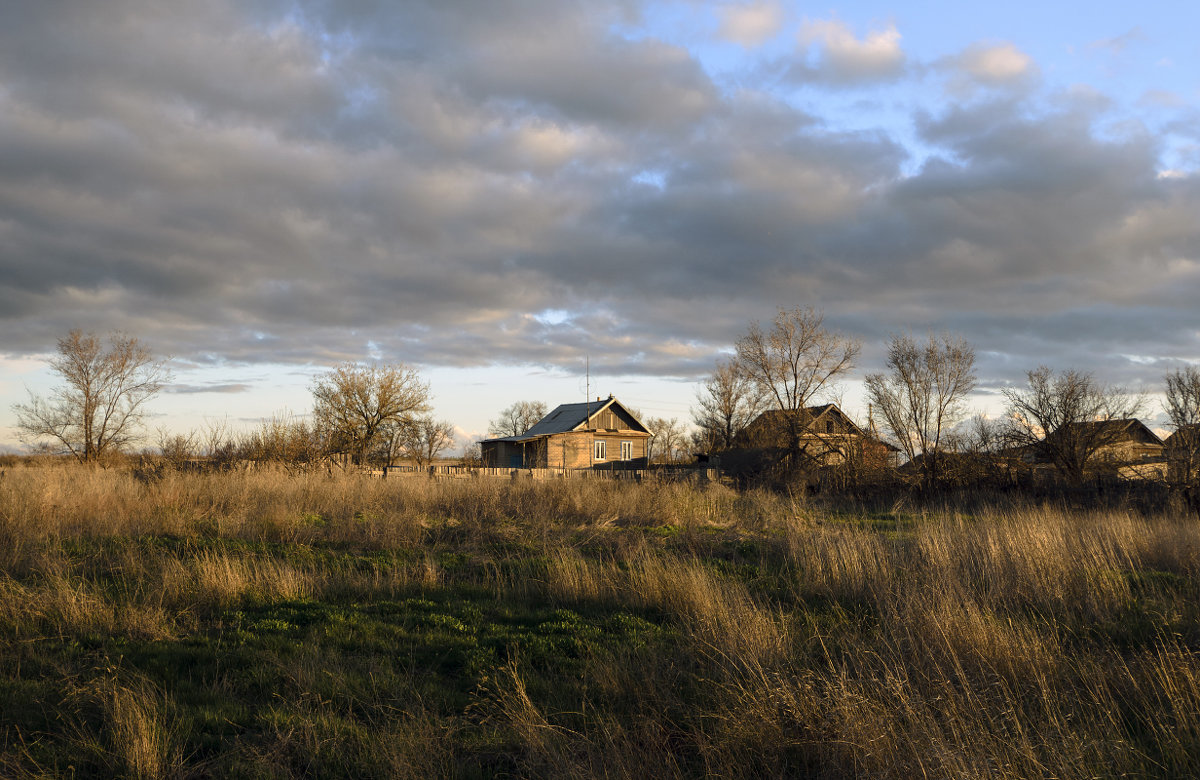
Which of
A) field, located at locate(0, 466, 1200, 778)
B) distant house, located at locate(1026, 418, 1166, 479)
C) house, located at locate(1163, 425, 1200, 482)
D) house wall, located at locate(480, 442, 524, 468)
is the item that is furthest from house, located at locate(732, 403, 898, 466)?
house wall, located at locate(480, 442, 524, 468)

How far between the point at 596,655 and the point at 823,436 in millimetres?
27175

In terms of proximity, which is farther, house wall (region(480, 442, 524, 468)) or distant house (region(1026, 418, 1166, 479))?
house wall (region(480, 442, 524, 468))

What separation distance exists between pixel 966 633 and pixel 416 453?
35933 mm

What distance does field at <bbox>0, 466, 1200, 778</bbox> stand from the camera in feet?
12.9

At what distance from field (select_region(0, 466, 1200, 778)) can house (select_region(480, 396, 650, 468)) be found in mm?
34925

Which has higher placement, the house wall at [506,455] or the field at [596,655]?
A: the house wall at [506,455]

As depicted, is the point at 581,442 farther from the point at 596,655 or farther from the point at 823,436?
the point at 596,655

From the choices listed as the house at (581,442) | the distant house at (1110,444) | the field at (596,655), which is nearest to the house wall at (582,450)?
the house at (581,442)

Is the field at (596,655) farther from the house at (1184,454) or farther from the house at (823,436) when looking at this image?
the house at (823,436)

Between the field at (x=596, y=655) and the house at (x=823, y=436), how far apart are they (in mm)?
16371

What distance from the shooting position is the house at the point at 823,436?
1106 inches

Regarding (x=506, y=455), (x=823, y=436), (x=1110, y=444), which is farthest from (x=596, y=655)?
(x=506, y=455)

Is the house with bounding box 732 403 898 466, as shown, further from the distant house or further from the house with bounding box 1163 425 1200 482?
the house with bounding box 1163 425 1200 482

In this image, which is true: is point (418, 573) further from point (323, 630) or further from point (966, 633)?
point (966, 633)
